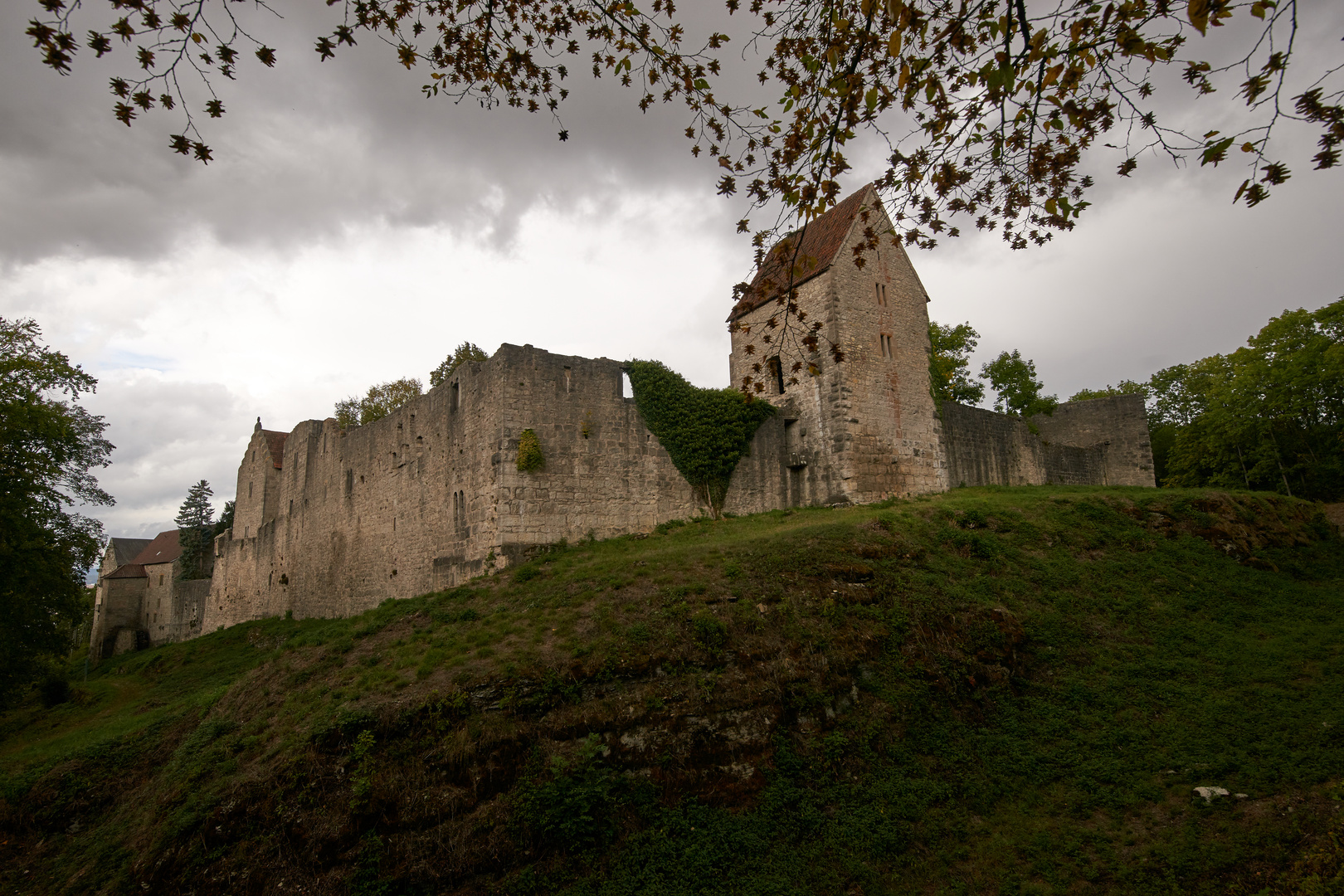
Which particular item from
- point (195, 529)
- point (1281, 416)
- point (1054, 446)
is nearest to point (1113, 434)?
point (1054, 446)

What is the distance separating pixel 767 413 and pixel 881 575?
27.9 feet

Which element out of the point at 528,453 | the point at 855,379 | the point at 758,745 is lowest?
the point at 758,745

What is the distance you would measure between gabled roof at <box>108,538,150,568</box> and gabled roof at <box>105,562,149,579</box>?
2.83 metres

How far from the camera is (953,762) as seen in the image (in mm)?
8625

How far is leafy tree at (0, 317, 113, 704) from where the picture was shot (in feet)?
50.2

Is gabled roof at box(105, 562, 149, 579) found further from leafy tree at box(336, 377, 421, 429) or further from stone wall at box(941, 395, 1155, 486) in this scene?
stone wall at box(941, 395, 1155, 486)

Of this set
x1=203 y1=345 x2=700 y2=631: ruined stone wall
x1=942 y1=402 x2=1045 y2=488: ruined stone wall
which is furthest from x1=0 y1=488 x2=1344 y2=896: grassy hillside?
x1=942 y1=402 x2=1045 y2=488: ruined stone wall

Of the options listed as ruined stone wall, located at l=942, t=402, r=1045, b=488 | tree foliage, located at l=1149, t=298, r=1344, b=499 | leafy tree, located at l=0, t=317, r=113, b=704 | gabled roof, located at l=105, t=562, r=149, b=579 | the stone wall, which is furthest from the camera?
gabled roof, located at l=105, t=562, r=149, b=579

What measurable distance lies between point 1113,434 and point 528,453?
2552 cm

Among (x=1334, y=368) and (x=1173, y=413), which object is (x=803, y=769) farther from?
(x=1173, y=413)

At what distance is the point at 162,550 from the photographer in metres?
45.3

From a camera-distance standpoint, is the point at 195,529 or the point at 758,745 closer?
the point at 758,745

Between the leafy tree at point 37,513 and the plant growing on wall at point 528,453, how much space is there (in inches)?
446

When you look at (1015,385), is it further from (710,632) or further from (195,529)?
(195,529)
